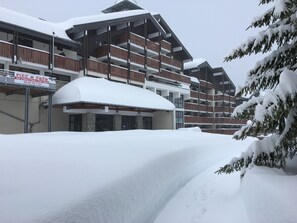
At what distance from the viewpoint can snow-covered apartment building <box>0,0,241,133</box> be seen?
60.4 ft

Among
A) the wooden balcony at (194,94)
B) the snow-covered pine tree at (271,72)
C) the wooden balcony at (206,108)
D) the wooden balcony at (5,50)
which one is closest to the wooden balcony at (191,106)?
the wooden balcony at (194,94)

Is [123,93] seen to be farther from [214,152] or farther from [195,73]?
[195,73]

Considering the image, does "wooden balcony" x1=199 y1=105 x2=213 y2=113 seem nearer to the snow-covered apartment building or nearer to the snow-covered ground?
the snow-covered apartment building

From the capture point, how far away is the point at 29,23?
19.8 metres

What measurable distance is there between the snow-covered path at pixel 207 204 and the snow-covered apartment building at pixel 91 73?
12.5 metres

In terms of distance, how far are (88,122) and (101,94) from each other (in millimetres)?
2809

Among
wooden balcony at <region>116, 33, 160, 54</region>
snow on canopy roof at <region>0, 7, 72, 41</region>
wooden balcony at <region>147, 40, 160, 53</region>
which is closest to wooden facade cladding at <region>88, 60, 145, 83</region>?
snow on canopy roof at <region>0, 7, 72, 41</region>

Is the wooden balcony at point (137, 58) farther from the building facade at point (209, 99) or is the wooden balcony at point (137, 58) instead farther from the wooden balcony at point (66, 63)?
the building facade at point (209, 99)

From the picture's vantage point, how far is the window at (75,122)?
75.0ft

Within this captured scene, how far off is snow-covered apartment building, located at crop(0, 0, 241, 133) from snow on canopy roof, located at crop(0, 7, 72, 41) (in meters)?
0.09

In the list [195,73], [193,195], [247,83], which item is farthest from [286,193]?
[195,73]

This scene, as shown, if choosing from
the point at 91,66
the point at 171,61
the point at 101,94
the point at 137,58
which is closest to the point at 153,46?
the point at 137,58

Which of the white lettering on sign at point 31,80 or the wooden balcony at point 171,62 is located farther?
the wooden balcony at point 171,62

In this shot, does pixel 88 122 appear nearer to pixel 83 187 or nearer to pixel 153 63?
pixel 153 63
